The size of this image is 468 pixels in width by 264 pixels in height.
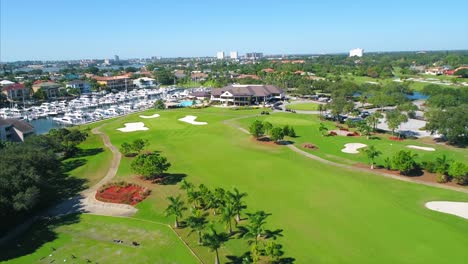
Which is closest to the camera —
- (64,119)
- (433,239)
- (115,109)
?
(433,239)

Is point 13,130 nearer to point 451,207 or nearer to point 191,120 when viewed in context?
point 191,120

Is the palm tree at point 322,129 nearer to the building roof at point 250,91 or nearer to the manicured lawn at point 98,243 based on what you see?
the building roof at point 250,91

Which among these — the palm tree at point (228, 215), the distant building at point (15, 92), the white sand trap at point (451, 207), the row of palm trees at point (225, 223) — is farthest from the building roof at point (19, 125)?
the white sand trap at point (451, 207)

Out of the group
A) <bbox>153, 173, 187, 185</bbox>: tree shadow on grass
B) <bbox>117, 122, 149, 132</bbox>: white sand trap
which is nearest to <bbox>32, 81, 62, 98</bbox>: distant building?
<bbox>117, 122, 149, 132</bbox>: white sand trap

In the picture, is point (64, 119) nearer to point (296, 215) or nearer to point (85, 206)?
point (85, 206)

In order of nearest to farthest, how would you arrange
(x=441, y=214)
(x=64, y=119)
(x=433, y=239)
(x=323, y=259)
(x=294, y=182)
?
(x=323, y=259), (x=433, y=239), (x=441, y=214), (x=294, y=182), (x=64, y=119)

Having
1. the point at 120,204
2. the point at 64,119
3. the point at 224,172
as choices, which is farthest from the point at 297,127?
the point at 64,119

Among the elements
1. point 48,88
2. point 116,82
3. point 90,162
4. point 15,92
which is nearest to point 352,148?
point 90,162
